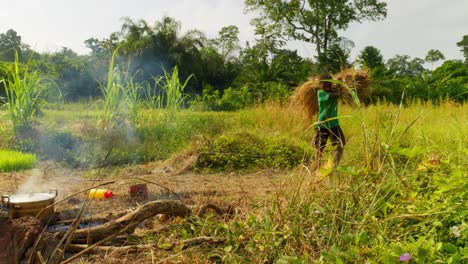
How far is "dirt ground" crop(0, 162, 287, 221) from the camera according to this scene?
151 inches

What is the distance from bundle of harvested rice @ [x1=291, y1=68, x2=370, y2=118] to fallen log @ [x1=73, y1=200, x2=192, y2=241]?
216 centimetres

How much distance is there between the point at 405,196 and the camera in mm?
2227

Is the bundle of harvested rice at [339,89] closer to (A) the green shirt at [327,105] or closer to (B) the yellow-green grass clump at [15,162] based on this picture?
(A) the green shirt at [327,105]

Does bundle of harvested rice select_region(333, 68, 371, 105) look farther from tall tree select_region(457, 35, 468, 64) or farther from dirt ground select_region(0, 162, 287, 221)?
tall tree select_region(457, 35, 468, 64)

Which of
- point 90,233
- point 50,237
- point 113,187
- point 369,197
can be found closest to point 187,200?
point 113,187

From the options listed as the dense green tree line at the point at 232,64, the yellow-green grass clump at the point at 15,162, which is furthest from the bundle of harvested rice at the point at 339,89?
the dense green tree line at the point at 232,64

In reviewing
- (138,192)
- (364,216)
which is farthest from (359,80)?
(364,216)

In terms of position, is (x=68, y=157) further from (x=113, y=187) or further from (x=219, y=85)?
(x=219, y=85)

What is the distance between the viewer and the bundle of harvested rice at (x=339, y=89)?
4.27m

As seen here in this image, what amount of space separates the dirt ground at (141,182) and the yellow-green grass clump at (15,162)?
13cm

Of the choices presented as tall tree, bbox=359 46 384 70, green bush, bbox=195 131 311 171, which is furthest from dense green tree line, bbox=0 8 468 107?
green bush, bbox=195 131 311 171

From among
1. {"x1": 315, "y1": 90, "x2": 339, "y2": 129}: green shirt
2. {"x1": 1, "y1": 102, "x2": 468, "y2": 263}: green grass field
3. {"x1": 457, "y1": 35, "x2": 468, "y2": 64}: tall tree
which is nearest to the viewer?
{"x1": 1, "y1": 102, "x2": 468, "y2": 263}: green grass field

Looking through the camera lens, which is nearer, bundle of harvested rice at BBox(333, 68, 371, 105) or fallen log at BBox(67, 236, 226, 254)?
fallen log at BBox(67, 236, 226, 254)

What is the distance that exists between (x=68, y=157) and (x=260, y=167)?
3.14 metres
